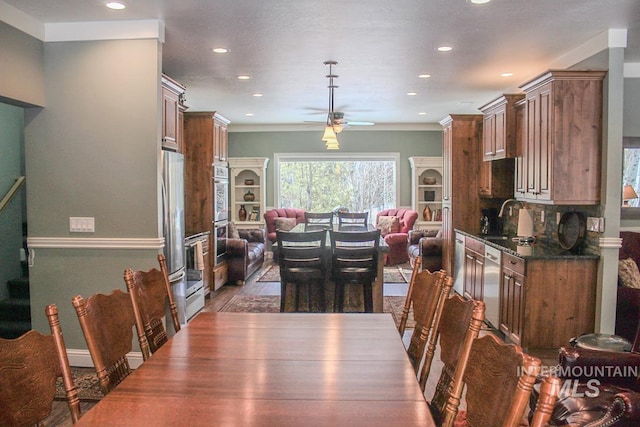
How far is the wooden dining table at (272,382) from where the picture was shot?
59.2 inches

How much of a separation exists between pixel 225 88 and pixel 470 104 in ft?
12.8

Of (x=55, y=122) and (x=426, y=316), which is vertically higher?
(x=55, y=122)

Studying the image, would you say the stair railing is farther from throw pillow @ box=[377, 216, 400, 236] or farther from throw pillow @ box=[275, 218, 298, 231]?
throw pillow @ box=[377, 216, 400, 236]

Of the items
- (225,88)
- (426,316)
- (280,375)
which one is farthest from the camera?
(225,88)

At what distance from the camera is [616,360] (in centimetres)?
272

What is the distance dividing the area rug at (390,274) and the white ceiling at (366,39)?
2.95m

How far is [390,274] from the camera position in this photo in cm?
869

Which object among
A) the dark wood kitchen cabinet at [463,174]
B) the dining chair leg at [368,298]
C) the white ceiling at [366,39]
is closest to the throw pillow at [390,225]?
the dark wood kitchen cabinet at [463,174]

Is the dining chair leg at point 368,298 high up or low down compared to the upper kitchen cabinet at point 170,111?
down

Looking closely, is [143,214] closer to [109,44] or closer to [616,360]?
[109,44]

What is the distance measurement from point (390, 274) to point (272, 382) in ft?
23.2

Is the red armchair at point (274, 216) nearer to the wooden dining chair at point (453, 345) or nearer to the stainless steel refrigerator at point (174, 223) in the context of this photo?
→ the stainless steel refrigerator at point (174, 223)

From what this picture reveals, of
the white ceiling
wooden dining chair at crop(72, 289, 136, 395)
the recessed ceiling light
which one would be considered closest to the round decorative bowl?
the white ceiling

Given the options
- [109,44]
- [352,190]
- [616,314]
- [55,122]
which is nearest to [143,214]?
[55,122]
